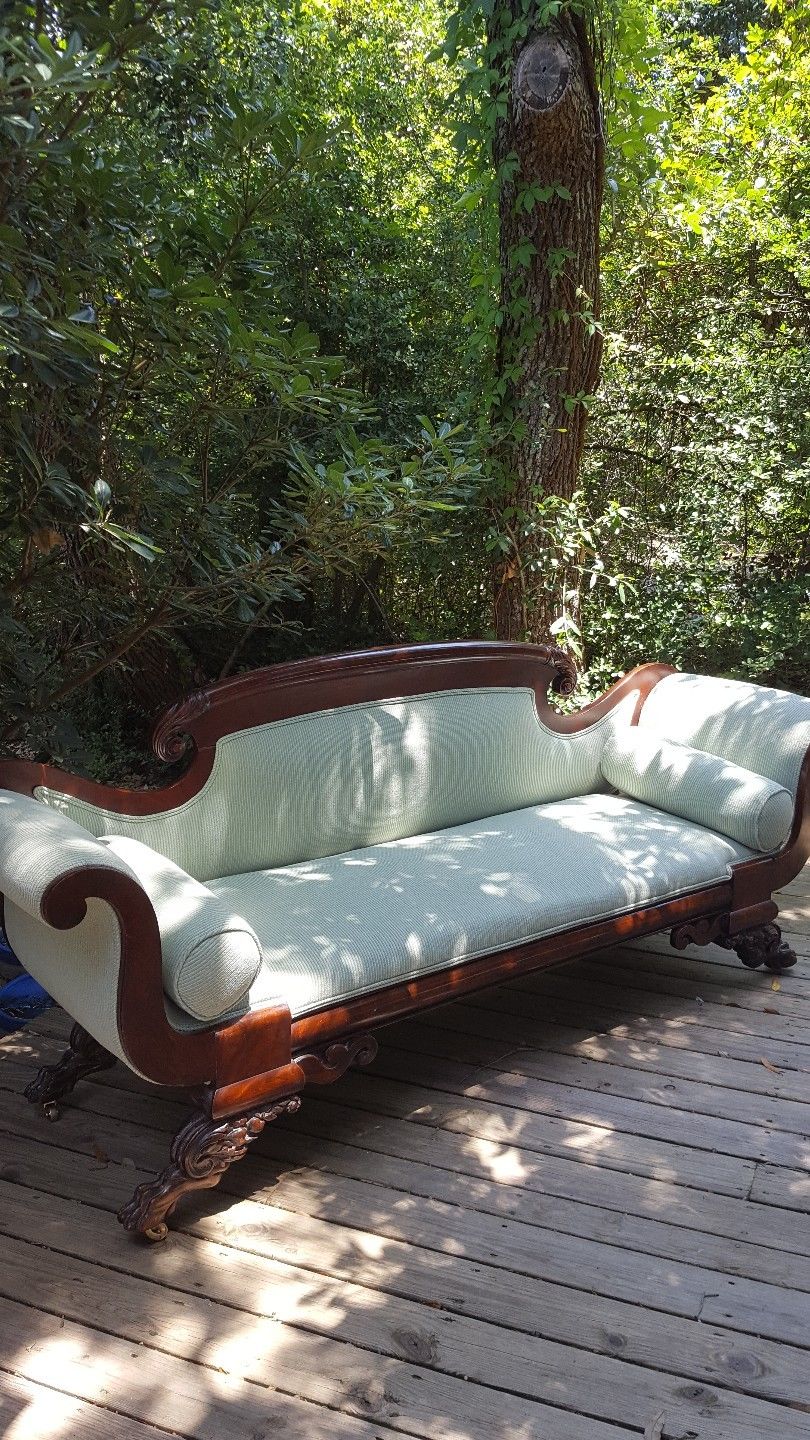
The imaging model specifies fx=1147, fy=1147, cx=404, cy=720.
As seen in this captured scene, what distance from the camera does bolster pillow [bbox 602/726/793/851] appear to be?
3234 mm

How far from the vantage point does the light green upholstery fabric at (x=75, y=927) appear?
2.06 metres

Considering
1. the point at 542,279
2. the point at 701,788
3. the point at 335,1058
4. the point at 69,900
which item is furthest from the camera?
the point at 542,279

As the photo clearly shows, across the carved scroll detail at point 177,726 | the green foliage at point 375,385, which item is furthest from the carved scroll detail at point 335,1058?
the green foliage at point 375,385

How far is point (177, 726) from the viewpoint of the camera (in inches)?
112

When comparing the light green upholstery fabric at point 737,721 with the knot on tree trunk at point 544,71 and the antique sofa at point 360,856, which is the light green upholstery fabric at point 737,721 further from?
the knot on tree trunk at point 544,71

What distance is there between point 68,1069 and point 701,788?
6.17 ft

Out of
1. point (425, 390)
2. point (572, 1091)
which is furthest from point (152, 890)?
point (425, 390)

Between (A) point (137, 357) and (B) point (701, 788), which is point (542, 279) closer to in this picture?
(A) point (137, 357)

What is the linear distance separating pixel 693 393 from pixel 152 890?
4070 mm

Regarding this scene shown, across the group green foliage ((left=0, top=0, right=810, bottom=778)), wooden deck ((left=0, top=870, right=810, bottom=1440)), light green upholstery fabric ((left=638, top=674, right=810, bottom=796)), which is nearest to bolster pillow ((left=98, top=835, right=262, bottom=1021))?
wooden deck ((left=0, top=870, right=810, bottom=1440))

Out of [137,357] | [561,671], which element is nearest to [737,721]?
[561,671]

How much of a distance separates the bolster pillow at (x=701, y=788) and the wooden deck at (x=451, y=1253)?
54cm

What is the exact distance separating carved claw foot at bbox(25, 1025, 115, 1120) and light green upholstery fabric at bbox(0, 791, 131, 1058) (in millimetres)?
244

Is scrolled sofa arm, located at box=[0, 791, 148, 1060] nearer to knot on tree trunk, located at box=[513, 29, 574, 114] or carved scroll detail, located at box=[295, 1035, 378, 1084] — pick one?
carved scroll detail, located at box=[295, 1035, 378, 1084]
